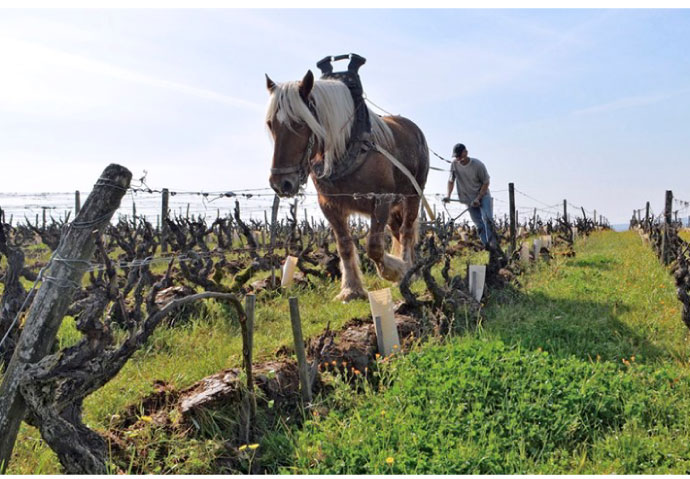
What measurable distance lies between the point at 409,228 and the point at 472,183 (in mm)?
2195

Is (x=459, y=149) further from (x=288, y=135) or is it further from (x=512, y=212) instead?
(x=288, y=135)

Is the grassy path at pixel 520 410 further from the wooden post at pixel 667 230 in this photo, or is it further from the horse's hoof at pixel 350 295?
the wooden post at pixel 667 230

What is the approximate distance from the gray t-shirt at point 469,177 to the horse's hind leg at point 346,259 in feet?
11.3

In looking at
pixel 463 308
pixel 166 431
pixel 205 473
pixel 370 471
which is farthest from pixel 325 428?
pixel 463 308

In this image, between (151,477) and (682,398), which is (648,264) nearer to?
(682,398)

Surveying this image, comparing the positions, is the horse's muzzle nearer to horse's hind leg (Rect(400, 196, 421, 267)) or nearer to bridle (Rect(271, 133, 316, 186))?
bridle (Rect(271, 133, 316, 186))

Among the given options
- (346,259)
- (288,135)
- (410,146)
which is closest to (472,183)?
(410,146)

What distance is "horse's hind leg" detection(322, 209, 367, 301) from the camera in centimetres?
616

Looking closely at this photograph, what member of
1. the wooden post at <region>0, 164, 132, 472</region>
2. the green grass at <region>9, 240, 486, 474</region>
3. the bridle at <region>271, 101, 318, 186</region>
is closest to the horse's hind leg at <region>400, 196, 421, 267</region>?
the green grass at <region>9, 240, 486, 474</region>

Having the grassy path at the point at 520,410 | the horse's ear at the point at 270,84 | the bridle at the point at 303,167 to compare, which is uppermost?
the horse's ear at the point at 270,84

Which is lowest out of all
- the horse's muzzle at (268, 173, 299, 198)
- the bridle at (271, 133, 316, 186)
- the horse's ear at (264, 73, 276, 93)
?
the horse's muzzle at (268, 173, 299, 198)

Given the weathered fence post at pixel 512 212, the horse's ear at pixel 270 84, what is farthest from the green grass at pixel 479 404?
the weathered fence post at pixel 512 212

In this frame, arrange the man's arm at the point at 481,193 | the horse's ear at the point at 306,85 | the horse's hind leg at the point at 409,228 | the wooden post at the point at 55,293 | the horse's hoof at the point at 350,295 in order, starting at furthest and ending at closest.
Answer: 1. the man's arm at the point at 481,193
2. the horse's hind leg at the point at 409,228
3. the horse's hoof at the point at 350,295
4. the horse's ear at the point at 306,85
5. the wooden post at the point at 55,293

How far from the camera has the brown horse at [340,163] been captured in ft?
16.1
